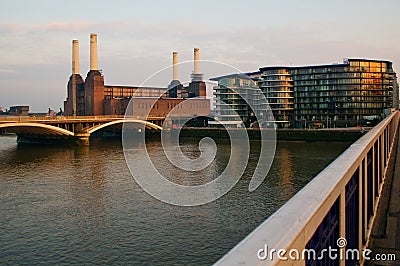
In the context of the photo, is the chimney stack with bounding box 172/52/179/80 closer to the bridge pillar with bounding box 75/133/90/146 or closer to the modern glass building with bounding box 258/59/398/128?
the modern glass building with bounding box 258/59/398/128

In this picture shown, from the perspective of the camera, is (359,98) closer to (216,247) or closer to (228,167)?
(228,167)

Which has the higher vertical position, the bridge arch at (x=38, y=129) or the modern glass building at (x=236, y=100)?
the modern glass building at (x=236, y=100)

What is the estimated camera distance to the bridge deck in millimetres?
3303

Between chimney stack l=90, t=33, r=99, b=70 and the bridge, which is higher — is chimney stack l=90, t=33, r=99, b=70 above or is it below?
above

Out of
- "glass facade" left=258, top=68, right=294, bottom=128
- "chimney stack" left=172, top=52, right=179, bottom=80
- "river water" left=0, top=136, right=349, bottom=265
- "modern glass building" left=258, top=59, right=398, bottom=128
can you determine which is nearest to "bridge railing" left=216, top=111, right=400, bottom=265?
"river water" left=0, top=136, right=349, bottom=265

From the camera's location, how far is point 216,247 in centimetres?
678

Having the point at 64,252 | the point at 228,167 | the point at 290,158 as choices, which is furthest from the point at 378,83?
the point at 64,252

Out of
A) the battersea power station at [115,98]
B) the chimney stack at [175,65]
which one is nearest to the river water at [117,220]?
the battersea power station at [115,98]

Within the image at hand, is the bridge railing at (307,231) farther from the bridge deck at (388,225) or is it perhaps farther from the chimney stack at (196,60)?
the chimney stack at (196,60)

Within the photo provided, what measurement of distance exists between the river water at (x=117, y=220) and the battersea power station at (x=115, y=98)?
30.6 metres

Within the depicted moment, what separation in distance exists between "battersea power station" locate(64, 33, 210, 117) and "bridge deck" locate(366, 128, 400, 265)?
39542 mm

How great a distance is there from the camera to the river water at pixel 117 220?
21.4 feet

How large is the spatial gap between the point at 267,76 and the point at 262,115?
4.08 m

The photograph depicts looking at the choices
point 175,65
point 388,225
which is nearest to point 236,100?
point 175,65
